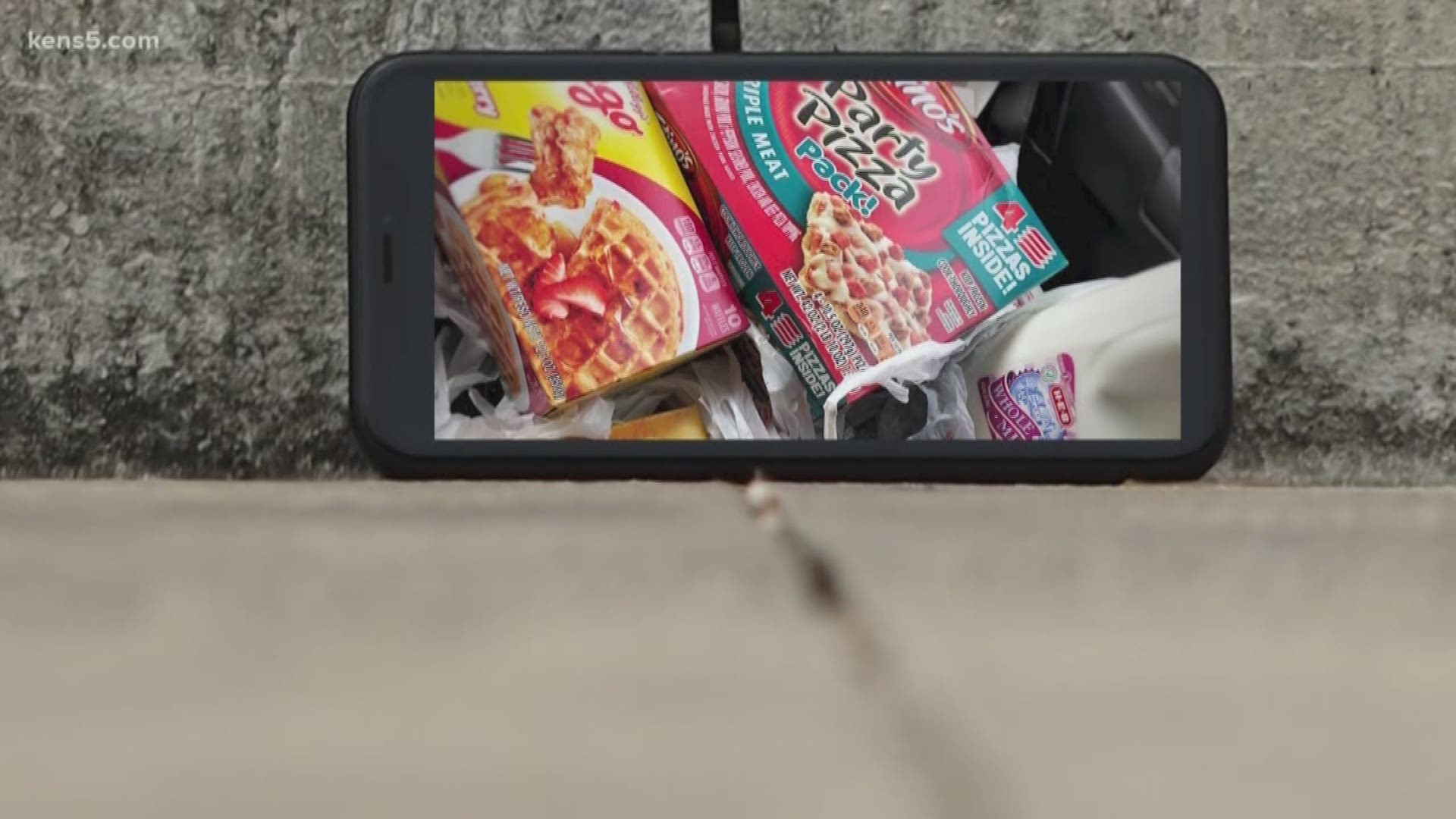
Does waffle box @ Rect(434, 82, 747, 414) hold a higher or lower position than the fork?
lower

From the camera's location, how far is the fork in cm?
48

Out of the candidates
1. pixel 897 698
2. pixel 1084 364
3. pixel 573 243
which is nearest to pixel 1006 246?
pixel 1084 364

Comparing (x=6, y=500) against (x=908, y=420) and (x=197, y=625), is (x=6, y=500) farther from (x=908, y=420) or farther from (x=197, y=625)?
(x=908, y=420)

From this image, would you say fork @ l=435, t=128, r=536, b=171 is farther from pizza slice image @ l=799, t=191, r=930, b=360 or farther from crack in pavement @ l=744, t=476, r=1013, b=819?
crack in pavement @ l=744, t=476, r=1013, b=819

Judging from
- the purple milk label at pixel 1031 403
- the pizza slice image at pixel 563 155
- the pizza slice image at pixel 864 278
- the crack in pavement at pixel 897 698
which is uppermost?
the pizza slice image at pixel 563 155

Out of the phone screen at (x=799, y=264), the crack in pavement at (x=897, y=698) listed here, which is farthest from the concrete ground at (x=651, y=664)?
the phone screen at (x=799, y=264)

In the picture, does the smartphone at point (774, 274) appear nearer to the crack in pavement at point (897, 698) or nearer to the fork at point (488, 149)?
the fork at point (488, 149)

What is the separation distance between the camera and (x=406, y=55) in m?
0.48

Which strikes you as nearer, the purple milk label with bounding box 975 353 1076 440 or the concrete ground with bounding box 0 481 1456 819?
the concrete ground with bounding box 0 481 1456 819

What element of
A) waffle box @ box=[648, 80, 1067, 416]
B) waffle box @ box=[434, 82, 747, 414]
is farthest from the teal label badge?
waffle box @ box=[434, 82, 747, 414]

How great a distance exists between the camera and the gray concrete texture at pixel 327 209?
53 cm

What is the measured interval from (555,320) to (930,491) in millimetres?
174

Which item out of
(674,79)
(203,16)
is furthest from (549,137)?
(203,16)

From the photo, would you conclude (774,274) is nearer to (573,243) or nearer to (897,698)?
(573,243)
